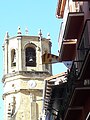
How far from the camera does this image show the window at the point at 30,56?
62.2 meters

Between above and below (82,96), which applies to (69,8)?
above

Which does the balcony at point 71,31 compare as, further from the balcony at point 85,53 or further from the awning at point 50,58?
the awning at point 50,58

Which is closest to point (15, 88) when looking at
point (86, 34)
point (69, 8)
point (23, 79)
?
point (23, 79)

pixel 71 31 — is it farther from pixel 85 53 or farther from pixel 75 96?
pixel 75 96

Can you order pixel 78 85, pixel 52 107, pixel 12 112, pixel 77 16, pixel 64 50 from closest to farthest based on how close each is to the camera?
1. pixel 78 85
2. pixel 77 16
3. pixel 64 50
4. pixel 52 107
5. pixel 12 112

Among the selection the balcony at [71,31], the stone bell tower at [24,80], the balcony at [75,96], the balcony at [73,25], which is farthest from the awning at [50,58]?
the stone bell tower at [24,80]

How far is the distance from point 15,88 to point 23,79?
1.39 meters

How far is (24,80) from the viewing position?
2456 inches

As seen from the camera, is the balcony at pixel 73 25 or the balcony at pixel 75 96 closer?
the balcony at pixel 75 96

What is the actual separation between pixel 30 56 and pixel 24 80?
3.32 meters

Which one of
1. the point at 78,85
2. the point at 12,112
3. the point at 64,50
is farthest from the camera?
the point at 12,112

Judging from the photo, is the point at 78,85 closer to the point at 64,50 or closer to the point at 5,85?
the point at 64,50

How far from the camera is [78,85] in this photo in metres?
14.1

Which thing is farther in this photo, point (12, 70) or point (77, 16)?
point (12, 70)
